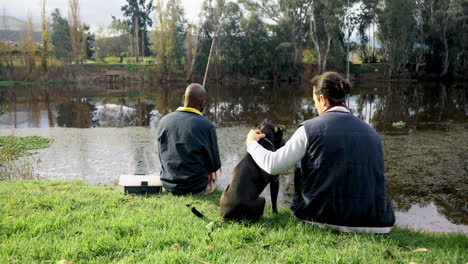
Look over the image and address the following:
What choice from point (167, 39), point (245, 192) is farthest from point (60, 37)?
point (245, 192)

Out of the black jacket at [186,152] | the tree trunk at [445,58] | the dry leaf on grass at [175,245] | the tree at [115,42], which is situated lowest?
the dry leaf on grass at [175,245]

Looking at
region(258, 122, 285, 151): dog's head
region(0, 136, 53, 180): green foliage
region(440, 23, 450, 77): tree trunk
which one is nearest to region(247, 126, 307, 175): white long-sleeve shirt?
region(258, 122, 285, 151): dog's head

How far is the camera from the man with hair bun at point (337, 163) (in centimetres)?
319

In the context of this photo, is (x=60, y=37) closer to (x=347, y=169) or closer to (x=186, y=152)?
(x=186, y=152)

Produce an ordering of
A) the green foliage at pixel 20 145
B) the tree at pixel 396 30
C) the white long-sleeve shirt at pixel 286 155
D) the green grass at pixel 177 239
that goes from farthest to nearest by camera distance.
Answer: the tree at pixel 396 30 < the green foliage at pixel 20 145 < the white long-sleeve shirt at pixel 286 155 < the green grass at pixel 177 239

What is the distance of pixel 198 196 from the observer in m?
4.98

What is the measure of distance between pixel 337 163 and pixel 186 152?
2.18 metres

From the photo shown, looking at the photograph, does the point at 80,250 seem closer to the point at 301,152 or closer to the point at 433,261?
the point at 301,152

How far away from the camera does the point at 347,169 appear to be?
319 centimetres

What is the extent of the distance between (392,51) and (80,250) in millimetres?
51220

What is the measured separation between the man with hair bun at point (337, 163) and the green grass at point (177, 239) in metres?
0.20

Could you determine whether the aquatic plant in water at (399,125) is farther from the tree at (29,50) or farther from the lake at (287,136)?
the tree at (29,50)

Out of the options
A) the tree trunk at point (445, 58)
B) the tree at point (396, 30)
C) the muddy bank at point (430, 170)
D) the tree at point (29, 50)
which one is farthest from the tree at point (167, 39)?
the muddy bank at point (430, 170)

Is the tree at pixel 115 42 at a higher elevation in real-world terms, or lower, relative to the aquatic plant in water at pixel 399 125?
higher
